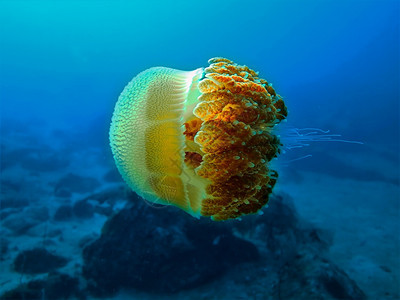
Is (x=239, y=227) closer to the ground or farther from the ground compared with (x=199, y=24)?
closer to the ground

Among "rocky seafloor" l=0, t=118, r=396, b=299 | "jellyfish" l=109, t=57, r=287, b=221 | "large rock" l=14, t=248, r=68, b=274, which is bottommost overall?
"large rock" l=14, t=248, r=68, b=274

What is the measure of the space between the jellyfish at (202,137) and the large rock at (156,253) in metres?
5.87

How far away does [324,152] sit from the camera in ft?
86.1

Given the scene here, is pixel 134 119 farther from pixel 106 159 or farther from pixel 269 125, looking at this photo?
pixel 106 159

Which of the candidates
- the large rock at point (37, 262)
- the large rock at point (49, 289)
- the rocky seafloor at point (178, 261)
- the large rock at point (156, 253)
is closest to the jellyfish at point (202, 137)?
the rocky seafloor at point (178, 261)

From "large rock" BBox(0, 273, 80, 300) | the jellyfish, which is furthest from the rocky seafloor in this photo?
the jellyfish

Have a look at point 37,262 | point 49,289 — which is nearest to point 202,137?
point 49,289

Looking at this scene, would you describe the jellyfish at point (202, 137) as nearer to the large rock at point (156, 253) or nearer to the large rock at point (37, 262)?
the large rock at point (156, 253)

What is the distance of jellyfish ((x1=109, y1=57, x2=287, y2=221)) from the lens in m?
2.23

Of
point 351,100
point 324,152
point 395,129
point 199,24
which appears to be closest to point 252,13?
point 199,24

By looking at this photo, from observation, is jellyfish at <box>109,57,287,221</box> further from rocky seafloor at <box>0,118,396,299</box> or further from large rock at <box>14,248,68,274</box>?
large rock at <box>14,248,68,274</box>

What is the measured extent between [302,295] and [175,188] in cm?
544

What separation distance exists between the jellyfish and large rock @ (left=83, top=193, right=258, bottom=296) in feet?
19.3

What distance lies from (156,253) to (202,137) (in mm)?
6864
